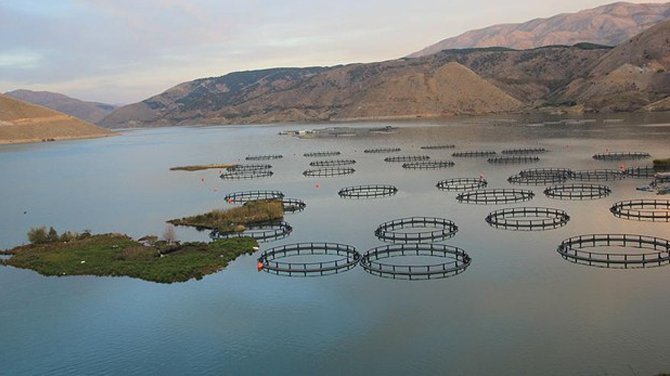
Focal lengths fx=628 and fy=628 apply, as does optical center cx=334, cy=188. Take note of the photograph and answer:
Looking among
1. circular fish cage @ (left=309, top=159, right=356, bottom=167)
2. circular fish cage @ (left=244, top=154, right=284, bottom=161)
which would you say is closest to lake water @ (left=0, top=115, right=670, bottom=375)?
circular fish cage @ (left=309, top=159, right=356, bottom=167)

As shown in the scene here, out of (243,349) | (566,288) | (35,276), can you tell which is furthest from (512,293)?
(35,276)

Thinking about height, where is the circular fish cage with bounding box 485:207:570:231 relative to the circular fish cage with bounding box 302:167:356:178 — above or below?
below

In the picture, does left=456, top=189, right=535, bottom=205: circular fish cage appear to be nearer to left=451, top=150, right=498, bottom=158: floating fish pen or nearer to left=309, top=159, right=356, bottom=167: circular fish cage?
left=451, top=150, right=498, bottom=158: floating fish pen

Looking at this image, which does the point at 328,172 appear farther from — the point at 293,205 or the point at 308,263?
the point at 308,263

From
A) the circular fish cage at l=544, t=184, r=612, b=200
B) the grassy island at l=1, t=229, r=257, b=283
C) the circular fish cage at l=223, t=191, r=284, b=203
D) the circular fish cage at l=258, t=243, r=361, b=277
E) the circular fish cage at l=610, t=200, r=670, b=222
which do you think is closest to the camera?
the circular fish cage at l=258, t=243, r=361, b=277

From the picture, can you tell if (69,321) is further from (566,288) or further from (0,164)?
(0,164)
